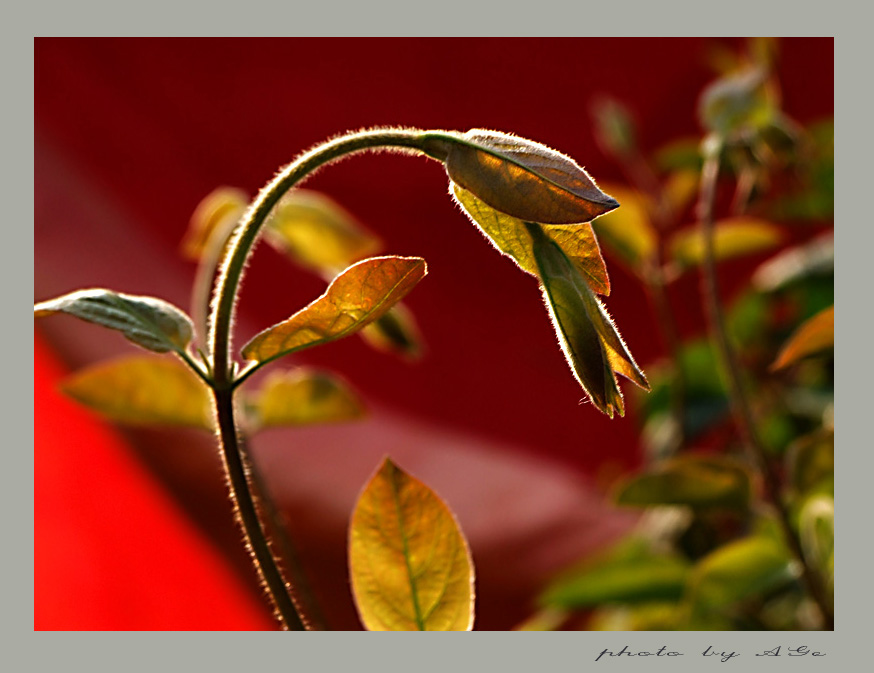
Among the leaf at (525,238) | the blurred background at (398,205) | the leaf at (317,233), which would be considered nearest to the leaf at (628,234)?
the leaf at (317,233)

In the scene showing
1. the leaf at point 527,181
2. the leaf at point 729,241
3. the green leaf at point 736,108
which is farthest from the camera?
the leaf at point 729,241

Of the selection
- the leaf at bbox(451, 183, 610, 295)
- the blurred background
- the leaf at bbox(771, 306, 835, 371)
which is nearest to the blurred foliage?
the leaf at bbox(771, 306, 835, 371)

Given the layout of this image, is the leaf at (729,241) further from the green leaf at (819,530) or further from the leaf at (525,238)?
the leaf at (525,238)

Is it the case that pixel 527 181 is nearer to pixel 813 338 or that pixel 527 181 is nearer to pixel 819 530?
pixel 813 338

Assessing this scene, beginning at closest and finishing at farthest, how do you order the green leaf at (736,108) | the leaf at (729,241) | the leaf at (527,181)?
1. the leaf at (527,181)
2. the green leaf at (736,108)
3. the leaf at (729,241)

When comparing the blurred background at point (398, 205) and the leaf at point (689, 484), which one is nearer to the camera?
the leaf at point (689, 484)

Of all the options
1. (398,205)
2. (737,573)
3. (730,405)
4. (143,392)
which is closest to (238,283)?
(143,392)
